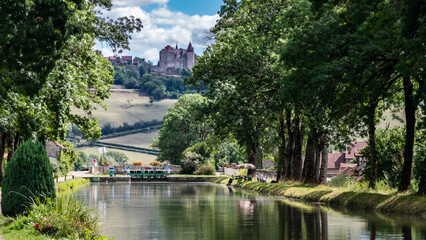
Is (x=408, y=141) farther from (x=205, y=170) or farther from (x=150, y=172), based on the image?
(x=150, y=172)

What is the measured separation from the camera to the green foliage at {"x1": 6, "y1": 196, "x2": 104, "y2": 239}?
16.1 meters

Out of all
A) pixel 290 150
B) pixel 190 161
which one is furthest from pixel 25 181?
pixel 190 161

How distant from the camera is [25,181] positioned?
20156mm

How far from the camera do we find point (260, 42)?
41.5 metres

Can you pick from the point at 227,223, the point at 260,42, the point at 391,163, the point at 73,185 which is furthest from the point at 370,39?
the point at 73,185

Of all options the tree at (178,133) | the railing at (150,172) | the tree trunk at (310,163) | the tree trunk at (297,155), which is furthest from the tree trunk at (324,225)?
the tree at (178,133)

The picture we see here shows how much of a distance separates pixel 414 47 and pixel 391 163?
18357mm

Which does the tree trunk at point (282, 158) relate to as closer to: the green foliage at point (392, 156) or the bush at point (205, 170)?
the green foliage at point (392, 156)

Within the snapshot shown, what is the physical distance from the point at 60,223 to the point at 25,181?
4320 millimetres

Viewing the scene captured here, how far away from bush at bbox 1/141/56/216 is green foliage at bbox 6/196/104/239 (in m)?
1.54

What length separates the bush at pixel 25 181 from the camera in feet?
65.8

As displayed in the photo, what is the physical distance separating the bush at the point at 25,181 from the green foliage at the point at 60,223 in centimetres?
154

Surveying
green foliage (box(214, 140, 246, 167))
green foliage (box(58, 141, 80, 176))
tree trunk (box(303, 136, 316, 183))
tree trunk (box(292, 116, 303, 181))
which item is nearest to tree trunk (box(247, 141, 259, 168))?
green foliage (box(58, 141, 80, 176))

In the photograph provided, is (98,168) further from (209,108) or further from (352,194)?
(352,194)
